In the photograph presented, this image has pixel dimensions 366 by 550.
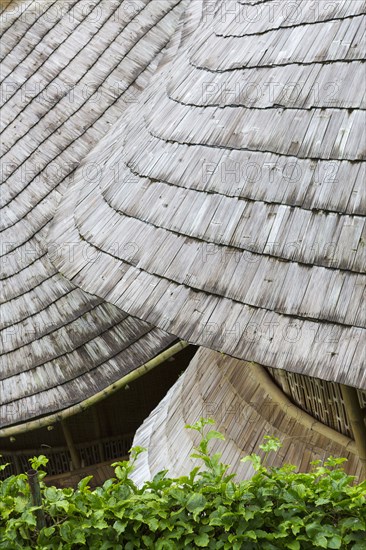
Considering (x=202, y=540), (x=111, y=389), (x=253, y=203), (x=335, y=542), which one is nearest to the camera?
(x=335, y=542)

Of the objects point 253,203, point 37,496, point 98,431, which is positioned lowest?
point 37,496

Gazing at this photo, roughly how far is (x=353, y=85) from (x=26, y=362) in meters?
3.94

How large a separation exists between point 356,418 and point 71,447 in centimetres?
389

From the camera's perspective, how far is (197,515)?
3.68 metres

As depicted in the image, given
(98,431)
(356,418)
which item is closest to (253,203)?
(356,418)

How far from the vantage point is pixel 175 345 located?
23.0ft

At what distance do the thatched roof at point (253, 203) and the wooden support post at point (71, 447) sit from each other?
9.54 feet

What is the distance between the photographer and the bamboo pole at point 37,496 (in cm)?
362

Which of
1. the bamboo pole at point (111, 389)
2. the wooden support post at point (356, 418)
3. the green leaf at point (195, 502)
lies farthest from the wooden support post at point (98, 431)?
the green leaf at point (195, 502)

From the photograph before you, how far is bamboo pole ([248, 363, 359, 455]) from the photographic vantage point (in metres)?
4.55

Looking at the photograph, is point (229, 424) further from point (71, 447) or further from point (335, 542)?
point (71, 447)

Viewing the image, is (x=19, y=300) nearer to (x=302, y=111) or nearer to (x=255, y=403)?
(x=255, y=403)

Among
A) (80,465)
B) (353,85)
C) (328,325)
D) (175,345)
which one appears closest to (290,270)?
(328,325)

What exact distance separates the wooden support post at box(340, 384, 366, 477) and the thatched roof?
65 cm
